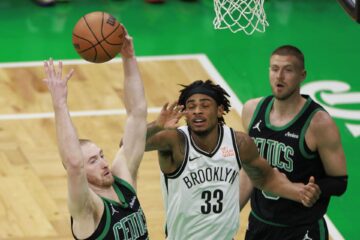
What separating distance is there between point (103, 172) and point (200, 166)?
78 centimetres

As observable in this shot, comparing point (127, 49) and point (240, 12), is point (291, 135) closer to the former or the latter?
point (127, 49)

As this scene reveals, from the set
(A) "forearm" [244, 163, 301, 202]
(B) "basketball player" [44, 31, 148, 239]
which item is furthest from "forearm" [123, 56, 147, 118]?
(A) "forearm" [244, 163, 301, 202]

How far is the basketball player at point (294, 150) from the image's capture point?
7.12 metres

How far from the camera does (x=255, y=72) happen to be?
479 inches

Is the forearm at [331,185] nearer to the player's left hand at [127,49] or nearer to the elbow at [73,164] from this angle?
the player's left hand at [127,49]

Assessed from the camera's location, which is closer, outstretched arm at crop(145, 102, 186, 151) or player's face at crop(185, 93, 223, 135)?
outstretched arm at crop(145, 102, 186, 151)

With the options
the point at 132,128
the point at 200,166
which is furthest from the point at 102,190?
the point at 200,166

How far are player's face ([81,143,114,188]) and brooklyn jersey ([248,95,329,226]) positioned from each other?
4.82 feet

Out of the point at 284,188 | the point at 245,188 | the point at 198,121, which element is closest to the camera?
the point at 198,121

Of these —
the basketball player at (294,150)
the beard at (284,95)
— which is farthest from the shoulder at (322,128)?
the beard at (284,95)

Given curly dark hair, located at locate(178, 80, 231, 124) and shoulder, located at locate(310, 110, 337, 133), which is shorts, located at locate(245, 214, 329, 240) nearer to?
shoulder, located at locate(310, 110, 337, 133)

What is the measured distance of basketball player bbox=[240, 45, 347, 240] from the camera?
7.12m

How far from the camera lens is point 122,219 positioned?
6254mm

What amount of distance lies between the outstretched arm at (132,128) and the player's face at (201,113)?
0.31 m
